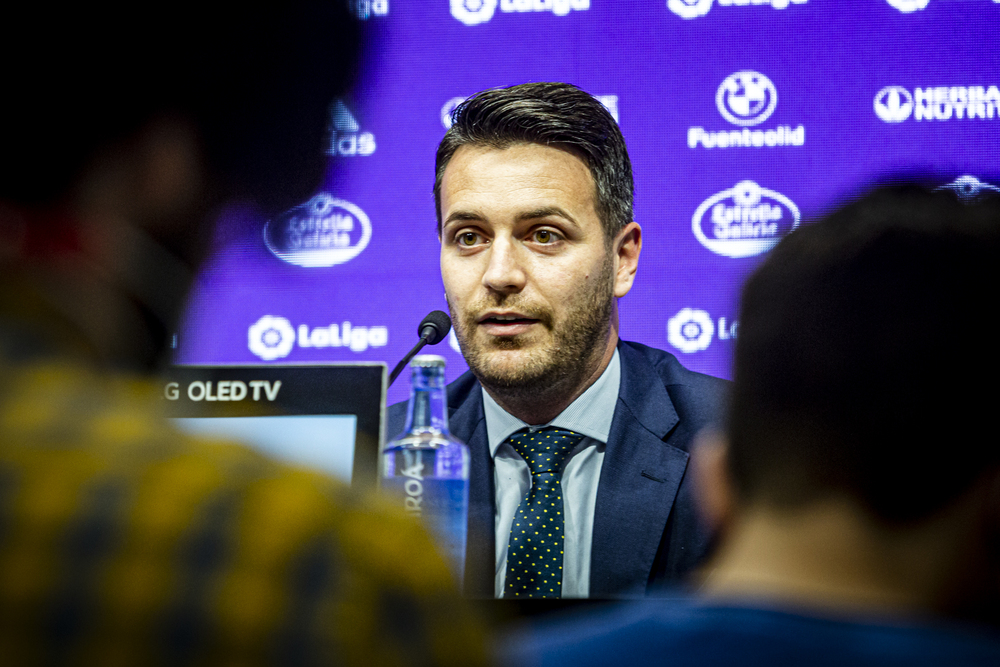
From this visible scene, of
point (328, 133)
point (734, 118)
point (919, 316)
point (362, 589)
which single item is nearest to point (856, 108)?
point (734, 118)

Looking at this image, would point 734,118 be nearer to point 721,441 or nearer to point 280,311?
point 280,311

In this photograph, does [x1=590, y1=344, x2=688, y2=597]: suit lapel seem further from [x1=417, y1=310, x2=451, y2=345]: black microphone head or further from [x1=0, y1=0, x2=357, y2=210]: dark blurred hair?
Result: [x1=0, y1=0, x2=357, y2=210]: dark blurred hair

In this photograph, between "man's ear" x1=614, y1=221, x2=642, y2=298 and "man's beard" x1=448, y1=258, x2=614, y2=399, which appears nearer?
"man's beard" x1=448, y1=258, x2=614, y2=399

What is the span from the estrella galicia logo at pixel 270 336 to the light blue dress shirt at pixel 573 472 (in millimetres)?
790

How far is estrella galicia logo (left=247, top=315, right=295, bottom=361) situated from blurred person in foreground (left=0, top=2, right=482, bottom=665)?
86.8 inches

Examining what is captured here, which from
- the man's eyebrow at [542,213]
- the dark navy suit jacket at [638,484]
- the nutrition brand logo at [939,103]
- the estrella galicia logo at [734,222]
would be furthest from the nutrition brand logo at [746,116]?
the dark navy suit jacket at [638,484]

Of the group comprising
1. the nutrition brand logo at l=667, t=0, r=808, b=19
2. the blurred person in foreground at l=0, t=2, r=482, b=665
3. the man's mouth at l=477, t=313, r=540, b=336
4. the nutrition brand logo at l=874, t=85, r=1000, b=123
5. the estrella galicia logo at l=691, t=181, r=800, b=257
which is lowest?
the blurred person in foreground at l=0, t=2, r=482, b=665

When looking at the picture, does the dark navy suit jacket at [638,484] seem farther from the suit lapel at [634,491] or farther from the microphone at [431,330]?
the microphone at [431,330]

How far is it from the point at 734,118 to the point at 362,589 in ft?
8.14

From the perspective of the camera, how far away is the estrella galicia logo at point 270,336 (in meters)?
2.75

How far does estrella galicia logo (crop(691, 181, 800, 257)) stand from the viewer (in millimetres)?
2586

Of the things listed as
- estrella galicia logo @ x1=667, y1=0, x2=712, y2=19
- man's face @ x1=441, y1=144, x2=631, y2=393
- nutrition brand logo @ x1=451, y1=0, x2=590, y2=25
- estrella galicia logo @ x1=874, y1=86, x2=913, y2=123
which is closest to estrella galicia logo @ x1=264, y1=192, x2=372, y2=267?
man's face @ x1=441, y1=144, x2=631, y2=393

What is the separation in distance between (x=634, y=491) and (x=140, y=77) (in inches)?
62.3

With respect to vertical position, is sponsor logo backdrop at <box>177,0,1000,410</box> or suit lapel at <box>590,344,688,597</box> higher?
sponsor logo backdrop at <box>177,0,1000,410</box>
